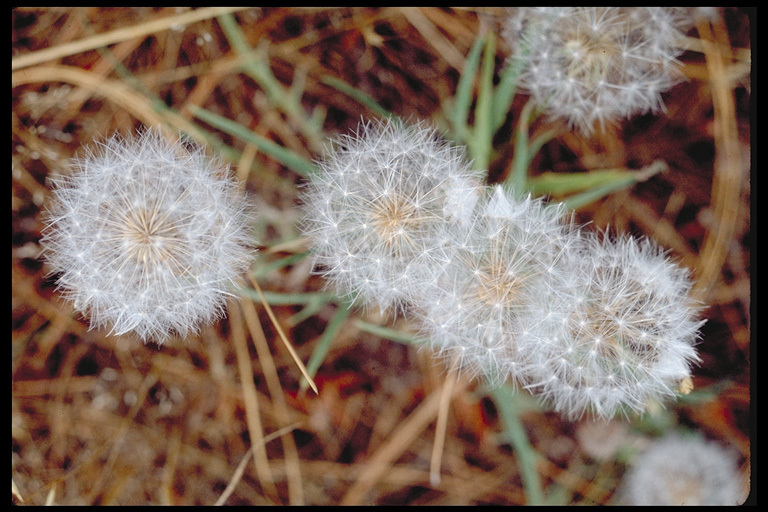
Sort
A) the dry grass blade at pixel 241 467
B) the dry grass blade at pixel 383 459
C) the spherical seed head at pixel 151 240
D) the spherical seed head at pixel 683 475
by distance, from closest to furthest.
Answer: the spherical seed head at pixel 151 240 < the spherical seed head at pixel 683 475 < the dry grass blade at pixel 241 467 < the dry grass blade at pixel 383 459

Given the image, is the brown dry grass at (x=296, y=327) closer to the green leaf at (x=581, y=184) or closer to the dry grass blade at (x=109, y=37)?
the dry grass blade at (x=109, y=37)

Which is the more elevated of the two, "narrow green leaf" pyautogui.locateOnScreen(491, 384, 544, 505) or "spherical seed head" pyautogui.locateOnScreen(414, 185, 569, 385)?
"spherical seed head" pyautogui.locateOnScreen(414, 185, 569, 385)

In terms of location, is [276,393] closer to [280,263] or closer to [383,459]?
[383,459]

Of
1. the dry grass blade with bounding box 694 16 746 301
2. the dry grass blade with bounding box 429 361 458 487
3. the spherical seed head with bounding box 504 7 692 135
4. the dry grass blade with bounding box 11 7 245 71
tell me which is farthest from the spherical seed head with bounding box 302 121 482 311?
the dry grass blade with bounding box 694 16 746 301

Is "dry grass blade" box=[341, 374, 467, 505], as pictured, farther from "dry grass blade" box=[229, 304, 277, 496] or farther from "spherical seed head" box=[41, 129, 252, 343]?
"spherical seed head" box=[41, 129, 252, 343]

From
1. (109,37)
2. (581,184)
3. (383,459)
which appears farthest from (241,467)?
(109,37)

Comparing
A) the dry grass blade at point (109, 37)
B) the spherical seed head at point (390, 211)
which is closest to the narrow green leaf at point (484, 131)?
the spherical seed head at point (390, 211)
